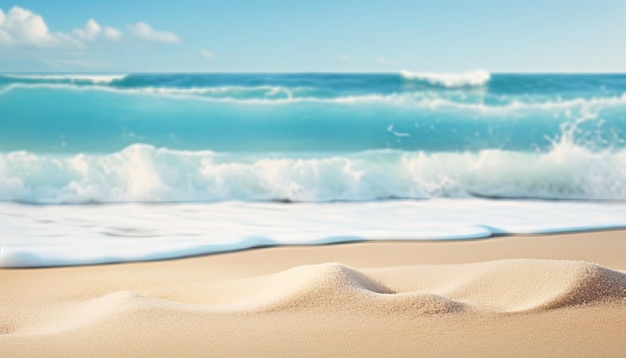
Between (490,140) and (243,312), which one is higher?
(490,140)

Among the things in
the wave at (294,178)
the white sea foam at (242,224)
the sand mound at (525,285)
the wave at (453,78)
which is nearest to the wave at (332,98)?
the wave at (453,78)

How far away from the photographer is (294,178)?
7801 millimetres

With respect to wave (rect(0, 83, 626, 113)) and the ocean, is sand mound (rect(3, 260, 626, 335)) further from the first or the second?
wave (rect(0, 83, 626, 113))

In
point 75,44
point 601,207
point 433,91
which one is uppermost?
point 75,44

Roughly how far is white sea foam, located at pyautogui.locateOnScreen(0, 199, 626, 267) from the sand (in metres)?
1.11

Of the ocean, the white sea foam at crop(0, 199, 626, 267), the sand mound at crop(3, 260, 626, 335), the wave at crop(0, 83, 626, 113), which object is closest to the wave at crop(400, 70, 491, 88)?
the ocean

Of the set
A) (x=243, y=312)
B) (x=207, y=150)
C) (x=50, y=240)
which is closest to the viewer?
(x=243, y=312)

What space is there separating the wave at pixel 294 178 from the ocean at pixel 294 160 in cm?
2

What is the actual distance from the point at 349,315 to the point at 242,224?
3301 millimetres

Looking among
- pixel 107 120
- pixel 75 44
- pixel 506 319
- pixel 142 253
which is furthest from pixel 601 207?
pixel 75 44

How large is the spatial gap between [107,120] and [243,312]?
9.96 metres

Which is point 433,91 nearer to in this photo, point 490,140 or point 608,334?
point 490,140

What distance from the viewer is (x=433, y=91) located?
12672 millimetres

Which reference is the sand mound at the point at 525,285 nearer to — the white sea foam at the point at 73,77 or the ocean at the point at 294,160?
the ocean at the point at 294,160
